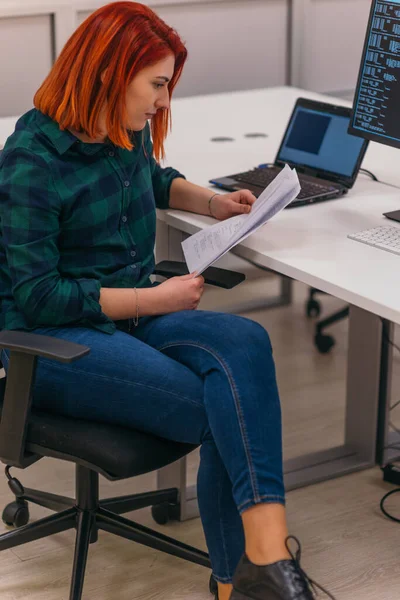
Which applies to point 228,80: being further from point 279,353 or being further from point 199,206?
point 199,206

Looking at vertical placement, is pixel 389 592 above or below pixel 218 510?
below

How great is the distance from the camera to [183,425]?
1.74 metres

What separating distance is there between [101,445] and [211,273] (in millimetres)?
507

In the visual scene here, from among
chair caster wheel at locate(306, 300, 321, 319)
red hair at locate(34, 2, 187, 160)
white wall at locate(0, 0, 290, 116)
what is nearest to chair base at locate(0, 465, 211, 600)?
red hair at locate(34, 2, 187, 160)

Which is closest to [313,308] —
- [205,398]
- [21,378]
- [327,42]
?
[327,42]

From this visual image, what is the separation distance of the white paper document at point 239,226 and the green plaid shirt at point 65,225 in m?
0.11

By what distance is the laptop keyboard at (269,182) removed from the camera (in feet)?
7.25

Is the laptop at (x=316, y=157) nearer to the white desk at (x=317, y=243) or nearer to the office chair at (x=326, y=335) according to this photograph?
the white desk at (x=317, y=243)

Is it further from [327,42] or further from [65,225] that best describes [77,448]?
[327,42]

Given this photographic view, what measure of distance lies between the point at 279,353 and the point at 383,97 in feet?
4.24

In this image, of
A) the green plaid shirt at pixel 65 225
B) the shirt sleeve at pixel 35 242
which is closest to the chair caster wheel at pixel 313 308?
the green plaid shirt at pixel 65 225

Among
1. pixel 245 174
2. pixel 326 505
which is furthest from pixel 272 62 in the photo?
pixel 326 505

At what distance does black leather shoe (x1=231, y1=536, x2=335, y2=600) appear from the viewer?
5.30 feet

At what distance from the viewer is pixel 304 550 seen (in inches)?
86.7
